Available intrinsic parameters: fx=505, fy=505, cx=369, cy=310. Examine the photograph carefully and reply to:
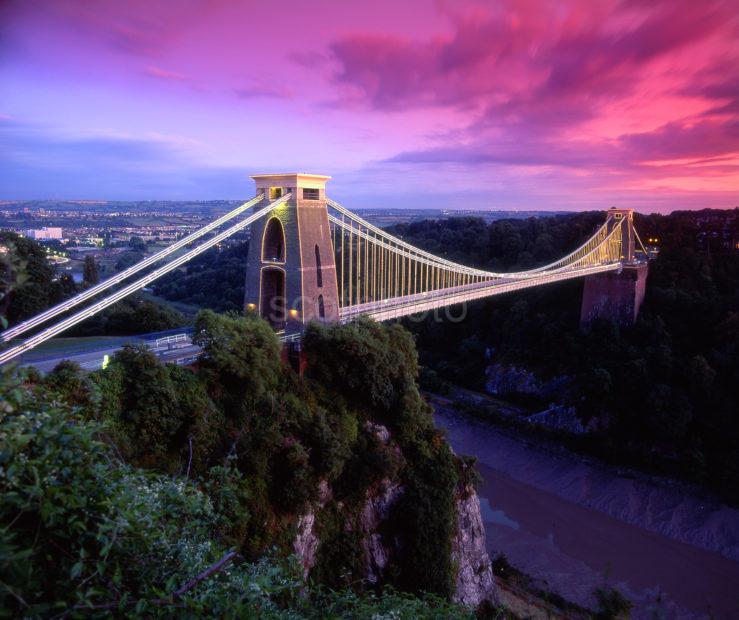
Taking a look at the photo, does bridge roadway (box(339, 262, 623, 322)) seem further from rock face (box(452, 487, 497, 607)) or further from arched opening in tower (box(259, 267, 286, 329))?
rock face (box(452, 487, 497, 607))

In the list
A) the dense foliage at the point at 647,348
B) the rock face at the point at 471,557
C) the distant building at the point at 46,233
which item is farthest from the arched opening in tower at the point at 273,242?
the dense foliage at the point at 647,348

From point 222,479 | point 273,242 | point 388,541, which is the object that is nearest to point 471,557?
point 388,541

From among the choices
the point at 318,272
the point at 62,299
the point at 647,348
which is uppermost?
the point at 318,272

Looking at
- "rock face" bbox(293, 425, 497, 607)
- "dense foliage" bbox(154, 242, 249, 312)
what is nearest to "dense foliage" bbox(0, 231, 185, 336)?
"rock face" bbox(293, 425, 497, 607)

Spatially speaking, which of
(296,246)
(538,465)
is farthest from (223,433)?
(538,465)

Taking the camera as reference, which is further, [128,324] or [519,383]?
[519,383]

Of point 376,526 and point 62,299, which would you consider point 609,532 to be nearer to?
point 376,526

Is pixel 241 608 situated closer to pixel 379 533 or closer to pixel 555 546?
pixel 379 533
